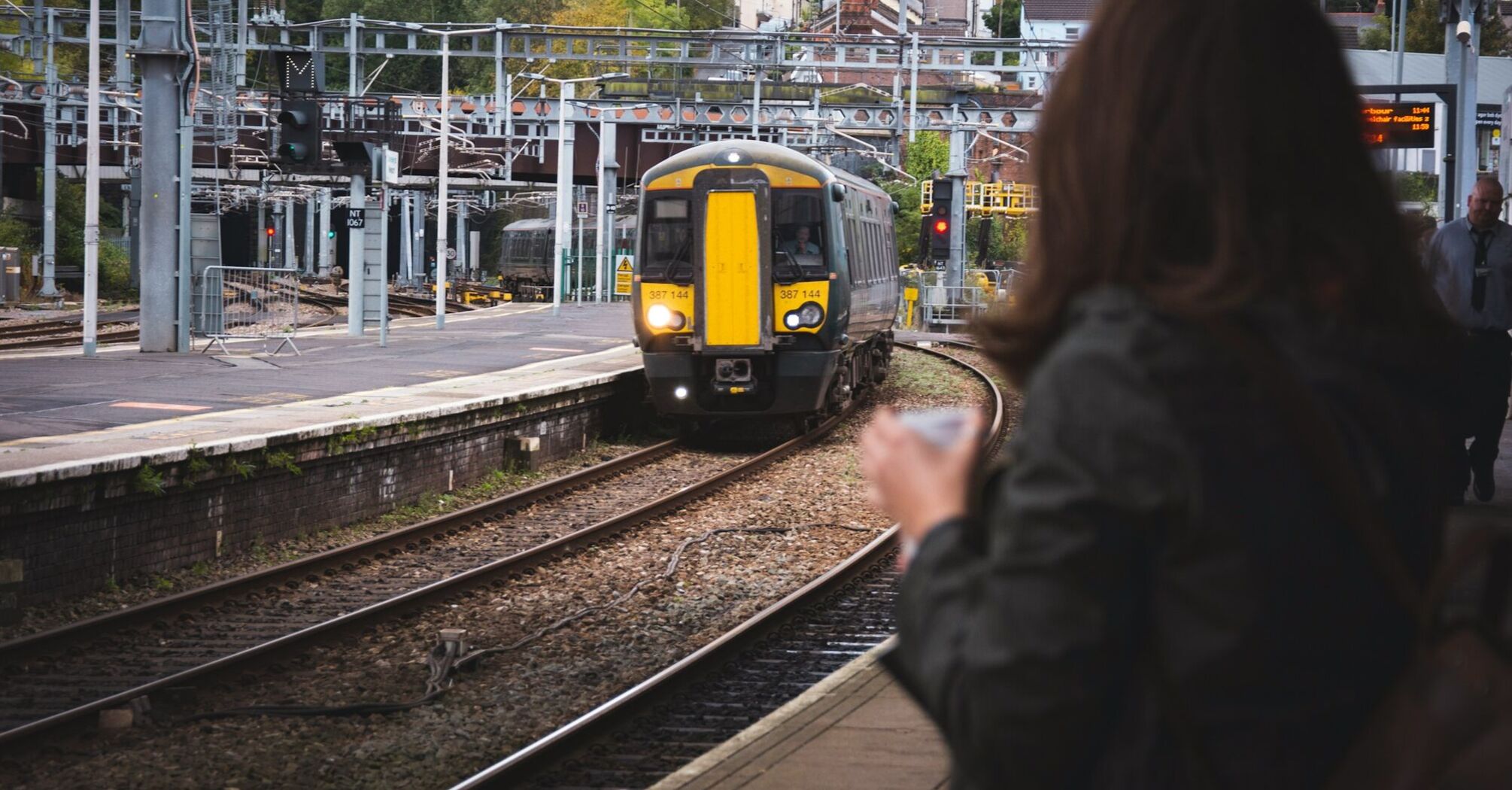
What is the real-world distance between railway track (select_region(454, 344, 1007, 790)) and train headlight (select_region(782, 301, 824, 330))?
21.8ft

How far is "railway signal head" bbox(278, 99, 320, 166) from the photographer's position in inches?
869

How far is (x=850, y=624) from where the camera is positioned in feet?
31.1

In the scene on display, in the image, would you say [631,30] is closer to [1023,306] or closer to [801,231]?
[801,231]

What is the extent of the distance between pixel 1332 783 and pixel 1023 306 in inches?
21.5

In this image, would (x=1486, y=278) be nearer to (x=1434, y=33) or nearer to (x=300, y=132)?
(x=300, y=132)

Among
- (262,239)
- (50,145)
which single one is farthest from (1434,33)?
(50,145)

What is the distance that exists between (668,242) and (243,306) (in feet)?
29.2

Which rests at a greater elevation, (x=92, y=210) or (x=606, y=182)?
(x=606, y=182)

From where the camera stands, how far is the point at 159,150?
2122 centimetres

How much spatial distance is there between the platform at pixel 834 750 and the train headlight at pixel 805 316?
1092 centimetres

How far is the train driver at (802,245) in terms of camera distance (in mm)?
17609

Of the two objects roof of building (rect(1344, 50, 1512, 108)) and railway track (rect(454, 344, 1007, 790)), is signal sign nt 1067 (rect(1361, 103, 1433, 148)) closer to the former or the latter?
railway track (rect(454, 344, 1007, 790))

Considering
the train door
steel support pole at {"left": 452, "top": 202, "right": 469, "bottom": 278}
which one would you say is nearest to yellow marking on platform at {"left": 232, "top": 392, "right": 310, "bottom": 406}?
the train door

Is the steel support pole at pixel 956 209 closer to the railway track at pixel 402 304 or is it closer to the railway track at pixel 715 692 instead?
the railway track at pixel 402 304
